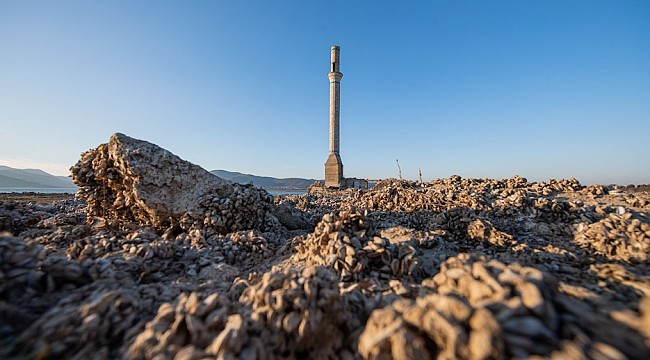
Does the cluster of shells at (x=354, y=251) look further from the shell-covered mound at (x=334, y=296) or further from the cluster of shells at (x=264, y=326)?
the cluster of shells at (x=264, y=326)

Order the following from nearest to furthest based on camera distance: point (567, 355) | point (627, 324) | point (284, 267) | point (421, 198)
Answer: point (567, 355) < point (627, 324) < point (284, 267) < point (421, 198)

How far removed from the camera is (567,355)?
4.46 feet

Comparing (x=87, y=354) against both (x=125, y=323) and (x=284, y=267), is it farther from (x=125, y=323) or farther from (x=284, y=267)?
(x=284, y=267)

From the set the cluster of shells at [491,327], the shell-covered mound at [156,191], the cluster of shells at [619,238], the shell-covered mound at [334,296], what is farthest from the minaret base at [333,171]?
the cluster of shells at [491,327]

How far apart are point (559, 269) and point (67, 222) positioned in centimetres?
1193

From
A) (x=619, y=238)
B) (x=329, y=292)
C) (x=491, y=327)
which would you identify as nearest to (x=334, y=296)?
(x=329, y=292)

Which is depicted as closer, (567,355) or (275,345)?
(567,355)

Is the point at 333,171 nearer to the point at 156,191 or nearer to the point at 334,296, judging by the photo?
the point at 156,191

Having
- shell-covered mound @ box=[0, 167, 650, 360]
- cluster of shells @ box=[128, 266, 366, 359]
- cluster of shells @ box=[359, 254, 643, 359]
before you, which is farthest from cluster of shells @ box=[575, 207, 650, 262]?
cluster of shells @ box=[128, 266, 366, 359]

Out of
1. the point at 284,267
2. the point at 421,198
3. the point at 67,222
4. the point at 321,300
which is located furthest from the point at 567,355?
the point at 67,222

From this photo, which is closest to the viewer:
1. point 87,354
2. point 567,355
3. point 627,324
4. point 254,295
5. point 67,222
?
point 567,355

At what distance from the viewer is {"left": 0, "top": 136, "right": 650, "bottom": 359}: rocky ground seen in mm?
1619

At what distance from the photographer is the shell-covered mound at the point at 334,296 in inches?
63.3

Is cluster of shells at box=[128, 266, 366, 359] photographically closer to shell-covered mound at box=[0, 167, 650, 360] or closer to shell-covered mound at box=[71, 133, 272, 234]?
shell-covered mound at box=[0, 167, 650, 360]
